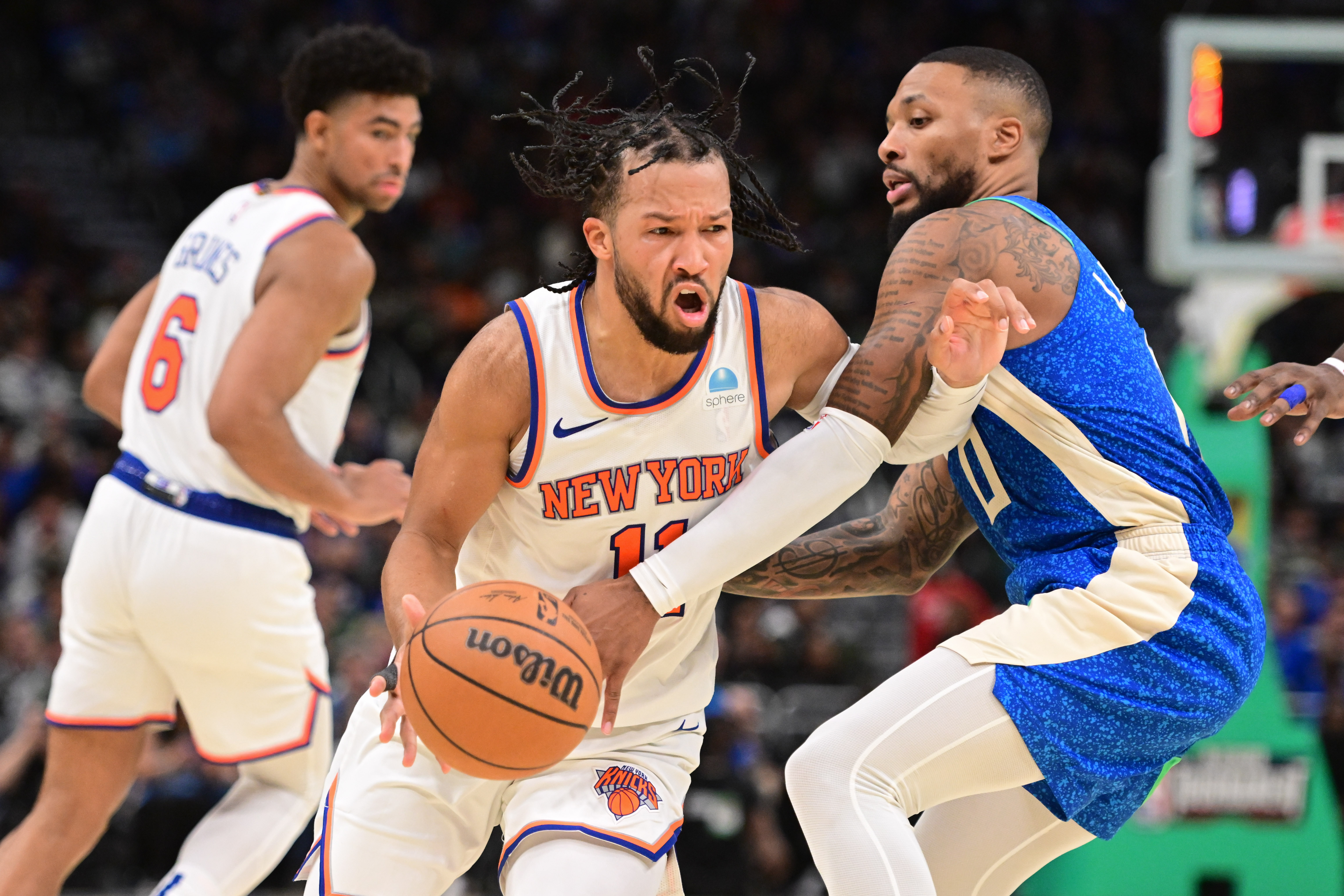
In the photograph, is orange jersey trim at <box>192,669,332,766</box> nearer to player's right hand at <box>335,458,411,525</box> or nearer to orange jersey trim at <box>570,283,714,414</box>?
player's right hand at <box>335,458,411,525</box>

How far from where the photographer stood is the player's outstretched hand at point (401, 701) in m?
2.93

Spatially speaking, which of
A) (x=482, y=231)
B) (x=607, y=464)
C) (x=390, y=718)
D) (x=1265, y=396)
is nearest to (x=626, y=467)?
(x=607, y=464)

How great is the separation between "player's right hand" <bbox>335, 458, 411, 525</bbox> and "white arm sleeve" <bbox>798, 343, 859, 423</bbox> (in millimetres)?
1393

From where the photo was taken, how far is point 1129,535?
3.18 meters

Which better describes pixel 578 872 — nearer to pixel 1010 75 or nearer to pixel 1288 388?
pixel 1288 388

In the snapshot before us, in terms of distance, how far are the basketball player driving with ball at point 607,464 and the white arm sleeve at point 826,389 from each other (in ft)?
0.10

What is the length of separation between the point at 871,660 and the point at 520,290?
203 inches

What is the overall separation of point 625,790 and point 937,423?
1100 mm

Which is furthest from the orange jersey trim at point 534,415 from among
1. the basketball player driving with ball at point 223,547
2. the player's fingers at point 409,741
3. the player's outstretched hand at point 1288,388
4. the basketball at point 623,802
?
the player's outstretched hand at point 1288,388

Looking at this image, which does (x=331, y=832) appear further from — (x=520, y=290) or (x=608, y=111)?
(x=520, y=290)

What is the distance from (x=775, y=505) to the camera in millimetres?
3178

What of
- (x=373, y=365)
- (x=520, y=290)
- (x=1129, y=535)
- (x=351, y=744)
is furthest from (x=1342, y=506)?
(x=351, y=744)

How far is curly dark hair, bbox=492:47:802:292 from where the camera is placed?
10.6ft

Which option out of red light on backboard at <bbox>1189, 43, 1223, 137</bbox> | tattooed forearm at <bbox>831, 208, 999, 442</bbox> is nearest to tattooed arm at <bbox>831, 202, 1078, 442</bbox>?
tattooed forearm at <bbox>831, 208, 999, 442</bbox>
